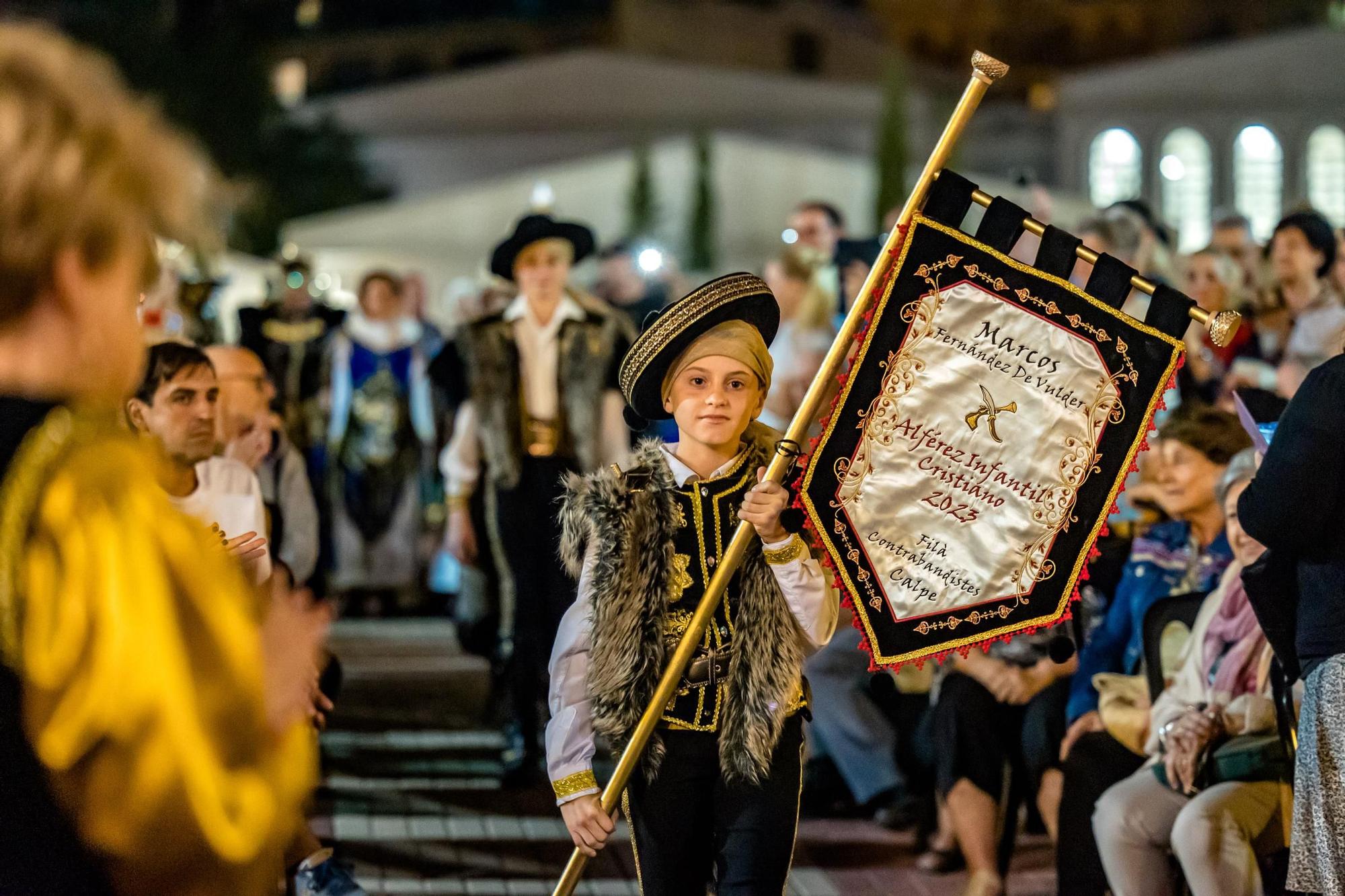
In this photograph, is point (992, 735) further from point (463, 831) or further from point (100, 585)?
point (100, 585)

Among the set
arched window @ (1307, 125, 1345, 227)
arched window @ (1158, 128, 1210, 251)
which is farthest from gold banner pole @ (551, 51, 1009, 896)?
arched window @ (1158, 128, 1210, 251)

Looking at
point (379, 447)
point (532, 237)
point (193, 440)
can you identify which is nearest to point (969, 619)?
point (193, 440)

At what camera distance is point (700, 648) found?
14.6 feet

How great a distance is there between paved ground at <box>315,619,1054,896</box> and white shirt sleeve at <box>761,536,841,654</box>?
2.44m

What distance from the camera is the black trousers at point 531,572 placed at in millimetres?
8297

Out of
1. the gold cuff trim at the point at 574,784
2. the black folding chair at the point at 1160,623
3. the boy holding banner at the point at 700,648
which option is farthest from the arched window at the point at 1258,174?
the gold cuff trim at the point at 574,784

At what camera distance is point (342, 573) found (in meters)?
14.7

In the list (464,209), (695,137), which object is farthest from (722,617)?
(695,137)

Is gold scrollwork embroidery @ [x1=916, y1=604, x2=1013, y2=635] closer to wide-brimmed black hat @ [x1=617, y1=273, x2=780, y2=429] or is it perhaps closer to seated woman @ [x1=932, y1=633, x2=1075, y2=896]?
wide-brimmed black hat @ [x1=617, y1=273, x2=780, y2=429]

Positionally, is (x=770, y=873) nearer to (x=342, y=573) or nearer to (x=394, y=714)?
(x=394, y=714)

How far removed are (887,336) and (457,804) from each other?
400cm

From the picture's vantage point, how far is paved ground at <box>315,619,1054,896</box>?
6781 mm

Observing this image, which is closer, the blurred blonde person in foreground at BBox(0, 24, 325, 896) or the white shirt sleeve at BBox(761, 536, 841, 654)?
the blurred blonde person in foreground at BBox(0, 24, 325, 896)

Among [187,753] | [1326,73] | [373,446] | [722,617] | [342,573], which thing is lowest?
[342,573]
